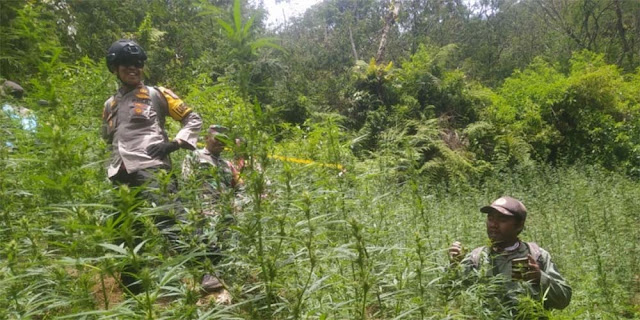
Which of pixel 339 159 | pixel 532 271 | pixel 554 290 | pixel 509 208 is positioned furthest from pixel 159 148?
pixel 554 290

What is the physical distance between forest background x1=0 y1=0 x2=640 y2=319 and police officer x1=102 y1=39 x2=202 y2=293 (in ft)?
0.60

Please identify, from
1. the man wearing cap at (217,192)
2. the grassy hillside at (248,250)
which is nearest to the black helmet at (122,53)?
the grassy hillside at (248,250)

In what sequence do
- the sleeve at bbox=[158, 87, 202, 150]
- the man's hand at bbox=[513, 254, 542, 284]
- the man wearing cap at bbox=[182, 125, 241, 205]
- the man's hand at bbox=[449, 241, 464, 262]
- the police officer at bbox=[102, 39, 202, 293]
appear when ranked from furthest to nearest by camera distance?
the sleeve at bbox=[158, 87, 202, 150] → the police officer at bbox=[102, 39, 202, 293] → the man's hand at bbox=[513, 254, 542, 284] → the man's hand at bbox=[449, 241, 464, 262] → the man wearing cap at bbox=[182, 125, 241, 205]

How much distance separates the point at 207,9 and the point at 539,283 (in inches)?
79.9

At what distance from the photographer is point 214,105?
17.9ft

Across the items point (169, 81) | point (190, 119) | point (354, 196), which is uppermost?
point (169, 81)

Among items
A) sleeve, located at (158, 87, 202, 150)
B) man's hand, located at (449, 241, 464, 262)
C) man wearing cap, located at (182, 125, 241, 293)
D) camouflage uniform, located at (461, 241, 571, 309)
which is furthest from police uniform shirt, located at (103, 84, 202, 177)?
camouflage uniform, located at (461, 241, 571, 309)

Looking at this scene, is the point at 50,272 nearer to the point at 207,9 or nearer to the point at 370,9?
the point at 207,9

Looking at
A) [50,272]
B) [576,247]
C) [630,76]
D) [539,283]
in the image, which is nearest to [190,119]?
[50,272]

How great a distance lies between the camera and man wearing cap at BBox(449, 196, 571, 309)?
2168 millimetres

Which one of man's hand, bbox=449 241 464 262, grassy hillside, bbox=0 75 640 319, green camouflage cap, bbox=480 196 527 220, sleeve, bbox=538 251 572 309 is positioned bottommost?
sleeve, bbox=538 251 572 309

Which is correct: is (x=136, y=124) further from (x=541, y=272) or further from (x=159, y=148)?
(x=541, y=272)

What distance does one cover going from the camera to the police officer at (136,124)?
2832 mm

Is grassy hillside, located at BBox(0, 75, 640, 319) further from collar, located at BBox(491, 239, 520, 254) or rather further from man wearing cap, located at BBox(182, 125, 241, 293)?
collar, located at BBox(491, 239, 520, 254)
